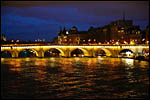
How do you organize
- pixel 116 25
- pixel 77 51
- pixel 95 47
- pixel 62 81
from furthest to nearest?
pixel 116 25 → pixel 77 51 → pixel 95 47 → pixel 62 81

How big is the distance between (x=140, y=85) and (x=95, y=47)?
7376 cm

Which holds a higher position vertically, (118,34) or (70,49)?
(118,34)

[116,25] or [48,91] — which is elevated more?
[116,25]

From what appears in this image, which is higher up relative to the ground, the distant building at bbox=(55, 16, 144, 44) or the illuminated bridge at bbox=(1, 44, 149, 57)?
the distant building at bbox=(55, 16, 144, 44)

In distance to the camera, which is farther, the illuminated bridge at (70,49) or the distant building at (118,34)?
the distant building at (118,34)

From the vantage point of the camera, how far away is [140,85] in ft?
105

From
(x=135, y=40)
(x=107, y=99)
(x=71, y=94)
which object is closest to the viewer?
(x=107, y=99)

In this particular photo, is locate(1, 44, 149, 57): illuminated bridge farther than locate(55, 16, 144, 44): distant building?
No

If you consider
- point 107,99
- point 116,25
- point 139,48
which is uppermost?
point 116,25

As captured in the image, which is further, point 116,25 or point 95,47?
point 116,25

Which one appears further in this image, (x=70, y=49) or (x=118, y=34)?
(x=118, y=34)

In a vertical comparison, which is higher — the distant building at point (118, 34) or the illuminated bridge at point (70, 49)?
the distant building at point (118, 34)

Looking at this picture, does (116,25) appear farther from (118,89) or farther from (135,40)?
(118,89)

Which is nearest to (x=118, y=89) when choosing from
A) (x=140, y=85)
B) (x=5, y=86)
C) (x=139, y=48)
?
(x=140, y=85)
